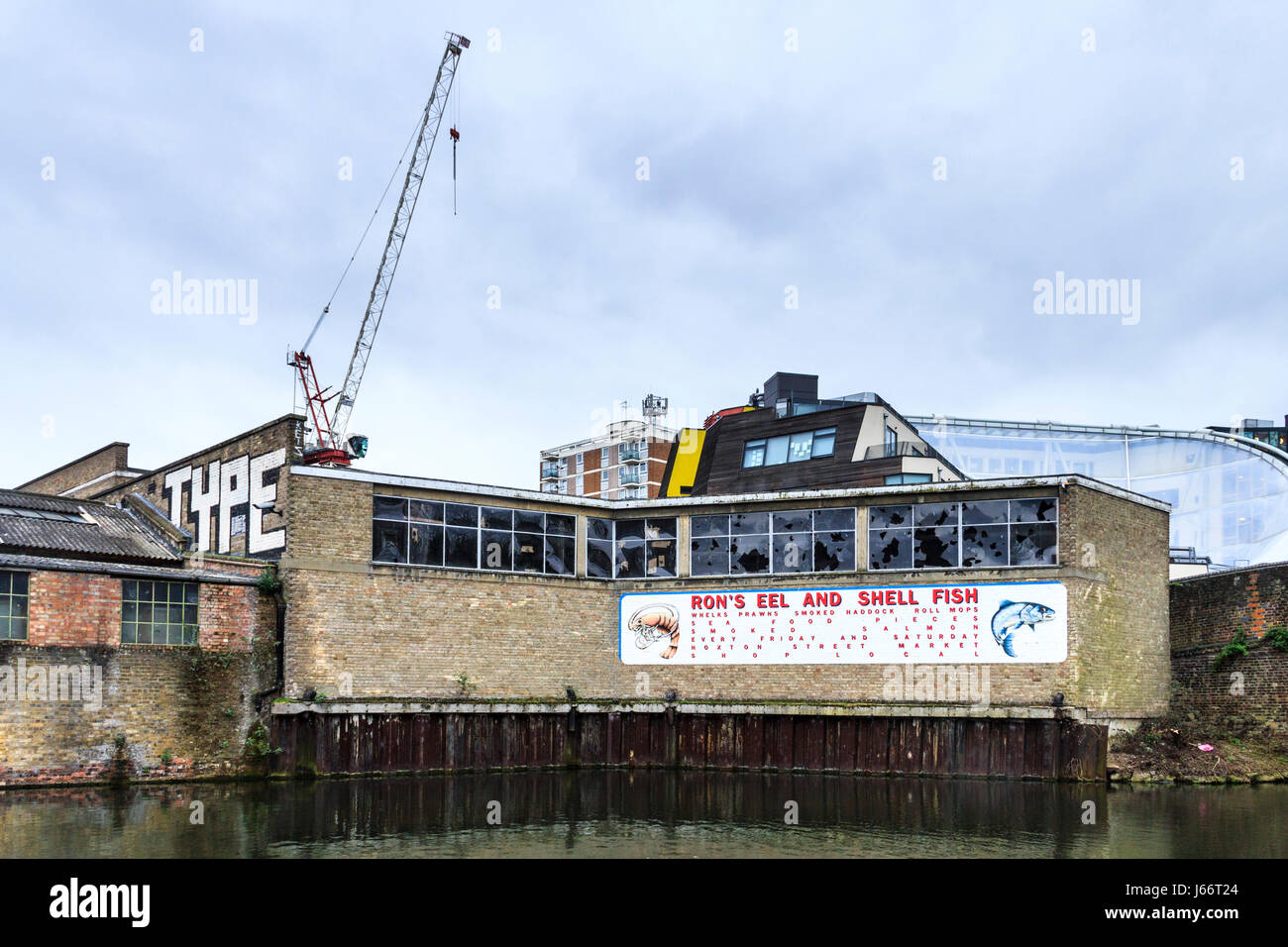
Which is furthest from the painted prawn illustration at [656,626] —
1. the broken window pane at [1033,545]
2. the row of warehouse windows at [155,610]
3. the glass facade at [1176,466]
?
the glass facade at [1176,466]

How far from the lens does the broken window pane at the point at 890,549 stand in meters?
40.7

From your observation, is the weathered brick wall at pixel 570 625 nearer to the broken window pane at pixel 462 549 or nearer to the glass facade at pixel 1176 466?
the broken window pane at pixel 462 549

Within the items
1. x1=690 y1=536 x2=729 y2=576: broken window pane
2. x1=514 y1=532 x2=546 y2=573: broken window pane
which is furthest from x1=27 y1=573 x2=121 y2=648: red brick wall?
x1=690 y1=536 x2=729 y2=576: broken window pane

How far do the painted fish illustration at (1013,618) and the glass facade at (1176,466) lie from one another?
37.8 metres

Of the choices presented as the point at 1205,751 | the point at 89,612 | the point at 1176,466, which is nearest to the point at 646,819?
the point at 89,612

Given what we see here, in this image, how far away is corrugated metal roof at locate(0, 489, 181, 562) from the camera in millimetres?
37719

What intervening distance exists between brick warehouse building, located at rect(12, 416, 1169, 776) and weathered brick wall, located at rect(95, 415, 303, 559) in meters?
0.13

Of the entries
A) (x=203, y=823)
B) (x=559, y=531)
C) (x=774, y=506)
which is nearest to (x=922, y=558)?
(x=774, y=506)

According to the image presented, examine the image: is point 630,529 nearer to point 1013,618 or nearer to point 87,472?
point 1013,618

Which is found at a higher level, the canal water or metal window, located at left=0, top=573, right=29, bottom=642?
metal window, located at left=0, top=573, right=29, bottom=642

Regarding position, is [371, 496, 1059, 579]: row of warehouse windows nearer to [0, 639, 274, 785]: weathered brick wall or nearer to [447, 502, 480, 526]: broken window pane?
[447, 502, 480, 526]: broken window pane

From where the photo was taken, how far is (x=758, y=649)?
41.8 m
